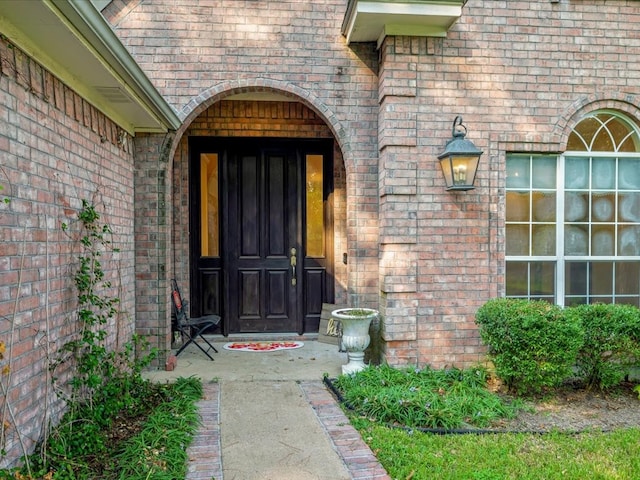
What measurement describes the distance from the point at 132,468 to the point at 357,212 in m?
3.02

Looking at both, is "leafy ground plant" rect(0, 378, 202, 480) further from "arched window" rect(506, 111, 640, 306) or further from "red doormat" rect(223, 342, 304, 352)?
"arched window" rect(506, 111, 640, 306)

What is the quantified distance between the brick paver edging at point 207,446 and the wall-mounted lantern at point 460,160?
2.87 meters

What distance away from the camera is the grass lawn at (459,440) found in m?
2.76

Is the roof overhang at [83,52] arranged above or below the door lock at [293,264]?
above

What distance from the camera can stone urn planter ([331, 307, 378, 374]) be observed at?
4.35 metres

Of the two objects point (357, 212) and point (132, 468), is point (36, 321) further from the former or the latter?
point (357, 212)

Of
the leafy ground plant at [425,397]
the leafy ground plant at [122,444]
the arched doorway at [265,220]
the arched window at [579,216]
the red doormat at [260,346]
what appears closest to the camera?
the leafy ground plant at [122,444]

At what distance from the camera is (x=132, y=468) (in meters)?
2.66

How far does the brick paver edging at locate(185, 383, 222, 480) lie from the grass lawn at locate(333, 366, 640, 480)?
3.20 feet

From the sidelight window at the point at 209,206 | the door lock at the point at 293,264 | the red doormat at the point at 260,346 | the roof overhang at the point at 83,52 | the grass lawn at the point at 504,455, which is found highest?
the roof overhang at the point at 83,52

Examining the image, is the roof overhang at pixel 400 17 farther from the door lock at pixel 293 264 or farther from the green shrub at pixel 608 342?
the green shrub at pixel 608 342

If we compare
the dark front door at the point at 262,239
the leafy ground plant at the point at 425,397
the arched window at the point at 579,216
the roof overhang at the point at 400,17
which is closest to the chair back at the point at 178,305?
the dark front door at the point at 262,239

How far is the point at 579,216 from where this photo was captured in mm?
4840

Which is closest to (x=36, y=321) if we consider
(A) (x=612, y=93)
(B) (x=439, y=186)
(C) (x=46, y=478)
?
(C) (x=46, y=478)
